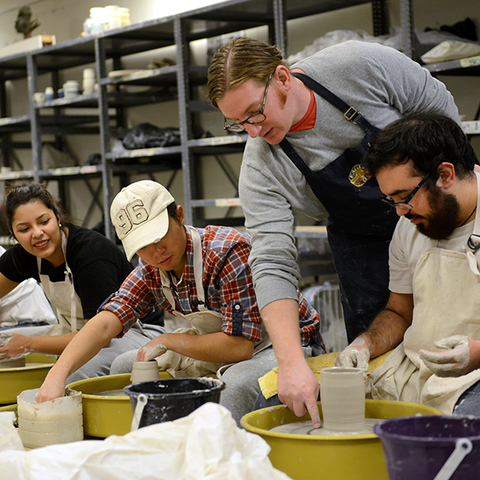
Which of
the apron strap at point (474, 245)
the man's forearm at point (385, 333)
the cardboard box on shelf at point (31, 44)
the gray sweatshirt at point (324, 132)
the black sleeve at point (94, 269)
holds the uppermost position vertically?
the cardboard box on shelf at point (31, 44)

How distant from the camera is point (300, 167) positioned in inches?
74.6

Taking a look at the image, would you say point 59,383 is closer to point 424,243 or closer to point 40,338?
point 40,338

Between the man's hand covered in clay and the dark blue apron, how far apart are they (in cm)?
62

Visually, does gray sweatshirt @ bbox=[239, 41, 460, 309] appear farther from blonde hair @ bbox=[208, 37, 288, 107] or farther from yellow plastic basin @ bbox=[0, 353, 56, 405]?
yellow plastic basin @ bbox=[0, 353, 56, 405]

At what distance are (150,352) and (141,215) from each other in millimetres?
435

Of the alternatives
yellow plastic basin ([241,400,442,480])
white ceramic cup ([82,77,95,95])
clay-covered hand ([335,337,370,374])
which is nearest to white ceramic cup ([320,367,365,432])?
yellow plastic basin ([241,400,442,480])

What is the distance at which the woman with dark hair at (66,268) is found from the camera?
2.44 meters

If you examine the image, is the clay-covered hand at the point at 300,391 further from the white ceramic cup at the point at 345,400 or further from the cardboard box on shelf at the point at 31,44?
the cardboard box on shelf at the point at 31,44

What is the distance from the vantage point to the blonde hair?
1.70 m

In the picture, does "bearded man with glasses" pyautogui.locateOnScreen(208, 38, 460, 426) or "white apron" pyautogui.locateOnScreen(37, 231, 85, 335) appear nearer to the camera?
"bearded man with glasses" pyautogui.locateOnScreen(208, 38, 460, 426)

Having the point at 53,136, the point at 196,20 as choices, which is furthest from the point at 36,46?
the point at 196,20

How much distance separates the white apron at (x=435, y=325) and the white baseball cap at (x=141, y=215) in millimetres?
778

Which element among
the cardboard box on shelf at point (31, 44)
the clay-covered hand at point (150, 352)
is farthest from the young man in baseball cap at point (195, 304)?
the cardboard box on shelf at point (31, 44)

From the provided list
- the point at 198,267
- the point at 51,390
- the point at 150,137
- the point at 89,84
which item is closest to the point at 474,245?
the point at 198,267
